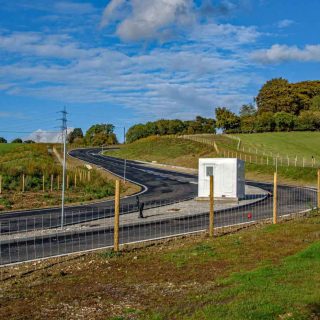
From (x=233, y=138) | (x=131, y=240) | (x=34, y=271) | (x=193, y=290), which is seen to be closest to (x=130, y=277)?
(x=193, y=290)

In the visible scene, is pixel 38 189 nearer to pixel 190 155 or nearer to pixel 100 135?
pixel 190 155

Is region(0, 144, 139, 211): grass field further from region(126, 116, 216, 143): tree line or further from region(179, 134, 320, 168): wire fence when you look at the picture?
region(126, 116, 216, 143): tree line

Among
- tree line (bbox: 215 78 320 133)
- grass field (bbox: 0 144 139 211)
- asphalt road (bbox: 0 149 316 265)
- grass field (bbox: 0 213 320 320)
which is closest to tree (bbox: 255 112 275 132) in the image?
tree line (bbox: 215 78 320 133)

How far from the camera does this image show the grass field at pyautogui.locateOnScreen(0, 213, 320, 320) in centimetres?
773

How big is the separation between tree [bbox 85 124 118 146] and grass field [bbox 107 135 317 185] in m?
49.7

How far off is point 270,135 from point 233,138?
25.1ft

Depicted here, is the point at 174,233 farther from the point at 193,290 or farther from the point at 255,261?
the point at 193,290

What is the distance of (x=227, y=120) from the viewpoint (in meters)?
112

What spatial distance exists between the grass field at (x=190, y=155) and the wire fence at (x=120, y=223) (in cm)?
2215

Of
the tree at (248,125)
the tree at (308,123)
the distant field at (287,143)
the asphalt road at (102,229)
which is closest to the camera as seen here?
the asphalt road at (102,229)

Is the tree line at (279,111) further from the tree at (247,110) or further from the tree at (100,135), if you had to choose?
the tree at (100,135)

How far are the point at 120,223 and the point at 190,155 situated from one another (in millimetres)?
61217

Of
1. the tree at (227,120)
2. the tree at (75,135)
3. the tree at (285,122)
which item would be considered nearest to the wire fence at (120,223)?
the tree at (285,122)

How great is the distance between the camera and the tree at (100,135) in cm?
15975
